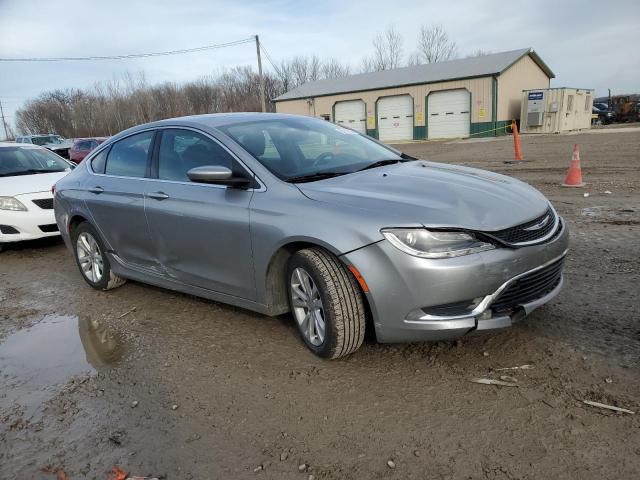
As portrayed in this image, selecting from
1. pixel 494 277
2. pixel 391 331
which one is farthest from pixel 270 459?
pixel 494 277

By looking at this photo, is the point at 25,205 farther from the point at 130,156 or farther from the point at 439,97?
the point at 439,97

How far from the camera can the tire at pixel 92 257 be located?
5.14m

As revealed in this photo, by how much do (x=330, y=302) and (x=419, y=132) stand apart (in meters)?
32.8

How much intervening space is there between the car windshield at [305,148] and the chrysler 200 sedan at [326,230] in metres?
0.02

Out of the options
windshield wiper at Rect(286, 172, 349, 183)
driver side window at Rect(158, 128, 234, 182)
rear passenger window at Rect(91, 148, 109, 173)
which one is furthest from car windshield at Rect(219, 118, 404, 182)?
rear passenger window at Rect(91, 148, 109, 173)

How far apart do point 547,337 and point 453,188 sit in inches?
46.7

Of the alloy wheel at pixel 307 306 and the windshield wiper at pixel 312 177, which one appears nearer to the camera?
the alloy wheel at pixel 307 306

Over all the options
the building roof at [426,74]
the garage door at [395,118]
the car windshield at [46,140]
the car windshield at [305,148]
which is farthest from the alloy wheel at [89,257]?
the garage door at [395,118]

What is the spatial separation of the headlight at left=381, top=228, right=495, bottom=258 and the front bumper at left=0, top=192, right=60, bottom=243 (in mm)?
6067

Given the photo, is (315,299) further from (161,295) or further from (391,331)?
(161,295)

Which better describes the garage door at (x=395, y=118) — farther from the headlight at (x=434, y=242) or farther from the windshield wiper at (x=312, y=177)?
the headlight at (x=434, y=242)

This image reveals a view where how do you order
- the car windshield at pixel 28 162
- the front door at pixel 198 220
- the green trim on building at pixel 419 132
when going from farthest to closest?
the green trim on building at pixel 419 132 → the car windshield at pixel 28 162 → the front door at pixel 198 220

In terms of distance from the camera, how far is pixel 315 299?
332cm

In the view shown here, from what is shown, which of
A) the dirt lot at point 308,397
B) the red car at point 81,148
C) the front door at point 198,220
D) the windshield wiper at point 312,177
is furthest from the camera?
the red car at point 81,148
